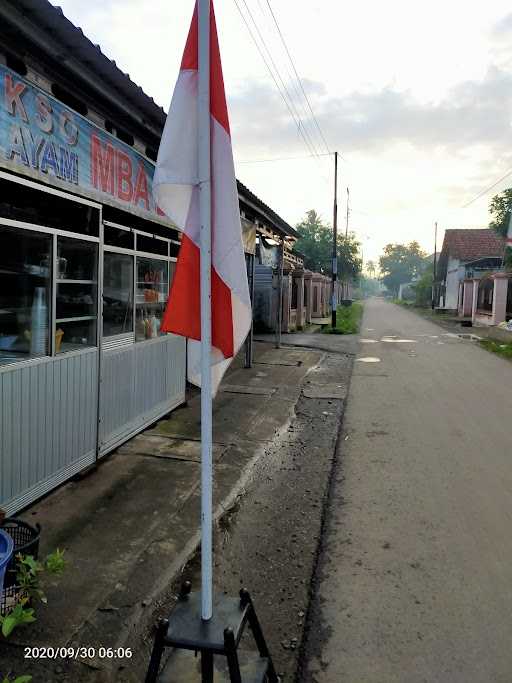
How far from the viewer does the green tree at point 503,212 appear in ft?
71.7

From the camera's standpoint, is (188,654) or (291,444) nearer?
(188,654)

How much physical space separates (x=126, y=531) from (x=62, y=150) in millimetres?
3070

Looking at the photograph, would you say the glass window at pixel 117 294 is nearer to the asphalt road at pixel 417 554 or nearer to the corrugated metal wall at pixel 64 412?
the corrugated metal wall at pixel 64 412

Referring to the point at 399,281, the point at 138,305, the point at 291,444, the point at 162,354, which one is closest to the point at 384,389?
the point at 291,444

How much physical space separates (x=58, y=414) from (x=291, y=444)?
301cm

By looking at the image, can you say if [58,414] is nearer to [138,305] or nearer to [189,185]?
[138,305]

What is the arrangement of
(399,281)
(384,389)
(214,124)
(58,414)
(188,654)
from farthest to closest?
(399,281)
(384,389)
(58,414)
(188,654)
(214,124)

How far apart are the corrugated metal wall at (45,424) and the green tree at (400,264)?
111964mm

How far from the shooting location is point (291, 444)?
6.74 m

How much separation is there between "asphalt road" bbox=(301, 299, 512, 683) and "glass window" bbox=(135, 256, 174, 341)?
2796 millimetres

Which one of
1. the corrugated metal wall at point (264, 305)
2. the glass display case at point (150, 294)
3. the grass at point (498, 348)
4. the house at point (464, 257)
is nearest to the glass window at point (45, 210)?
the glass display case at point (150, 294)

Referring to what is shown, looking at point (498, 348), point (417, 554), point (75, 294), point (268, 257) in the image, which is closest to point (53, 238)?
point (75, 294)

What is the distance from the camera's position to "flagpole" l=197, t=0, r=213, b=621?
231 centimetres

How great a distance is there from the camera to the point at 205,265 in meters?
2.34
